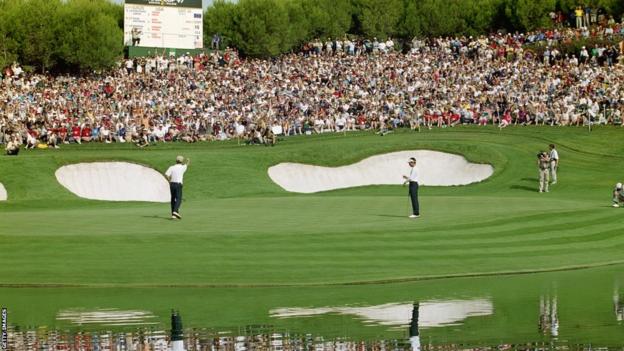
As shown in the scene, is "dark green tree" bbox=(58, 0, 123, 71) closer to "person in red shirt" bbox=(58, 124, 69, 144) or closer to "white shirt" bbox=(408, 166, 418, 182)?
"person in red shirt" bbox=(58, 124, 69, 144)

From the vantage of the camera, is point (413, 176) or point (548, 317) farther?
point (413, 176)

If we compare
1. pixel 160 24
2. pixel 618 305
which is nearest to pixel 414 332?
pixel 618 305

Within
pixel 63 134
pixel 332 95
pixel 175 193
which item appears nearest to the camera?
pixel 175 193

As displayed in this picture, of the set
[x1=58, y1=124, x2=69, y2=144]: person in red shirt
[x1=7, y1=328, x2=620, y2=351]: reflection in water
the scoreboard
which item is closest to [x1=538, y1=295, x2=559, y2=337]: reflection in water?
[x1=7, y1=328, x2=620, y2=351]: reflection in water

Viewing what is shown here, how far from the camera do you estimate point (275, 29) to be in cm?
11612

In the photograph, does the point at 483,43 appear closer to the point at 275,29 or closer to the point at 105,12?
the point at 275,29

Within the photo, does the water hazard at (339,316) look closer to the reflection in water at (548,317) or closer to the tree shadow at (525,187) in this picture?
the reflection in water at (548,317)

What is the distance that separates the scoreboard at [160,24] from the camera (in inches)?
4291

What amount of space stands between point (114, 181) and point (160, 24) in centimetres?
5041

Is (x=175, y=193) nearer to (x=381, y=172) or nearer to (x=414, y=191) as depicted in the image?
(x=414, y=191)

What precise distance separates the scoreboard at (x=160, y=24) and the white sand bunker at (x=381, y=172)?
1815 inches

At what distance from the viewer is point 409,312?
2511 centimetres

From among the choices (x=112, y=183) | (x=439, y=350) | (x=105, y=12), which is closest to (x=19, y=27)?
(x=105, y=12)

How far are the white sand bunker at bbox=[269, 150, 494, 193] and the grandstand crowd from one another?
30.2 ft
